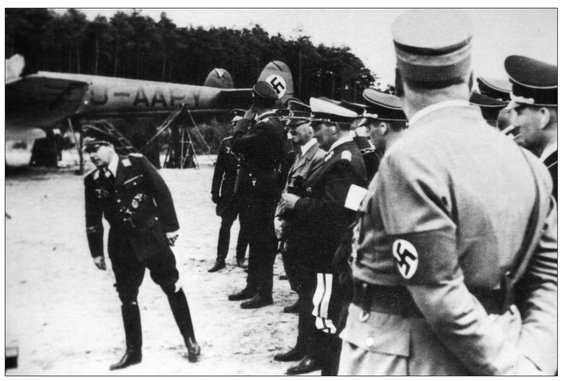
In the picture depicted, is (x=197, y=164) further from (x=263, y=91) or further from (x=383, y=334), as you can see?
(x=383, y=334)

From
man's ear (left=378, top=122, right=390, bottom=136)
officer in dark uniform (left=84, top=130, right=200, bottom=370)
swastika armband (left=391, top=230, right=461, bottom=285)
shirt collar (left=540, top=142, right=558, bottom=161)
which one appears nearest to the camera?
swastika armband (left=391, top=230, right=461, bottom=285)

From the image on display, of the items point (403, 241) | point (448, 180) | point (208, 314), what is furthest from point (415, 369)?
point (208, 314)

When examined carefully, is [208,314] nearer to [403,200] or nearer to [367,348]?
[367,348]

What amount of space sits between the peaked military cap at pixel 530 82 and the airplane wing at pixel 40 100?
1.55 m

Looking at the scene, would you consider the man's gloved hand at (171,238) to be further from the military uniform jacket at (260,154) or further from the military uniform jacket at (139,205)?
the military uniform jacket at (260,154)

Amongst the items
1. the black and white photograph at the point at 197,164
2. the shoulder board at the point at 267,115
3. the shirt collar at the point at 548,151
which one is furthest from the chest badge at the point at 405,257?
the shoulder board at the point at 267,115

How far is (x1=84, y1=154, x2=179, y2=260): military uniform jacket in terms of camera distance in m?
2.33

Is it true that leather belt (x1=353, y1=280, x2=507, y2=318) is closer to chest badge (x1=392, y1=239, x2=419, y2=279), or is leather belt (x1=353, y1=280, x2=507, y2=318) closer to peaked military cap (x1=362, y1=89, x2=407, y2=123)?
chest badge (x1=392, y1=239, x2=419, y2=279)

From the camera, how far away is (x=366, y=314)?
135 cm

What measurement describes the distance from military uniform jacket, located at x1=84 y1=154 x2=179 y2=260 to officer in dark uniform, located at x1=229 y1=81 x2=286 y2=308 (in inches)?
16.1

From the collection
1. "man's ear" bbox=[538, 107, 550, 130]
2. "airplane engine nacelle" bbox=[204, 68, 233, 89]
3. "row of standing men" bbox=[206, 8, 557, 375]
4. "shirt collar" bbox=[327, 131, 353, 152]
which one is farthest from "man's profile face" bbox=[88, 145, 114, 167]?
"man's ear" bbox=[538, 107, 550, 130]

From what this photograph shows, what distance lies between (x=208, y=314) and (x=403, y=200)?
4.89 feet

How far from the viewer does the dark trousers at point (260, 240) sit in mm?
2684

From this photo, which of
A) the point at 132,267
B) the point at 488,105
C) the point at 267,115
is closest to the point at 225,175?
the point at 267,115
